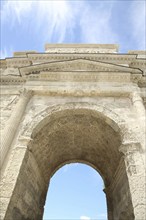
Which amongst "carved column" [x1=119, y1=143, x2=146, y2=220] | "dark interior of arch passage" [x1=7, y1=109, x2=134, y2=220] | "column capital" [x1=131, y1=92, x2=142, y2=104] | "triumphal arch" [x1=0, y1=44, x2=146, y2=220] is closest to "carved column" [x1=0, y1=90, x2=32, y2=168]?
"triumphal arch" [x1=0, y1=44, x2=146, y2=220]

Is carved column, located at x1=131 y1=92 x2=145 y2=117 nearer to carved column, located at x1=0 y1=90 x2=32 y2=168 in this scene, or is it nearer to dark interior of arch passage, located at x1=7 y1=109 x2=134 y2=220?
dark interior of arch passage, located at x1=7 y1=109 x2=134 y2=220

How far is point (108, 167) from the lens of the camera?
9000mm

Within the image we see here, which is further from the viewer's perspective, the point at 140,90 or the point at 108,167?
the point at 108,167

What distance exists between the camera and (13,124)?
21.3ft

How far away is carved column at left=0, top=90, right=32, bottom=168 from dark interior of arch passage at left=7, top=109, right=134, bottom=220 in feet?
2.20

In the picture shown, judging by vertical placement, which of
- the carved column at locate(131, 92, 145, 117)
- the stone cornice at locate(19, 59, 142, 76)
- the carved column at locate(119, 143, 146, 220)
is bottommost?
the carved column at locate(119, 143, 146, 220)

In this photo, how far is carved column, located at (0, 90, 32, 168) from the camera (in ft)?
19.2

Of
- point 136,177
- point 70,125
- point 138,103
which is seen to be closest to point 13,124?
point 70,125

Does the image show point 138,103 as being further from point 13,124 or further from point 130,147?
point 13,124

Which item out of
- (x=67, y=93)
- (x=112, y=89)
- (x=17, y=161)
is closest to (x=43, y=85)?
(x=67, y=93)

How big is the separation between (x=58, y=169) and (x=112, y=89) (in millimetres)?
5258

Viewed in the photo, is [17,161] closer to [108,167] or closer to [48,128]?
[48,128]

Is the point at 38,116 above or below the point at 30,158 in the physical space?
above

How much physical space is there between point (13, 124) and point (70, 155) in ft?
14.4
